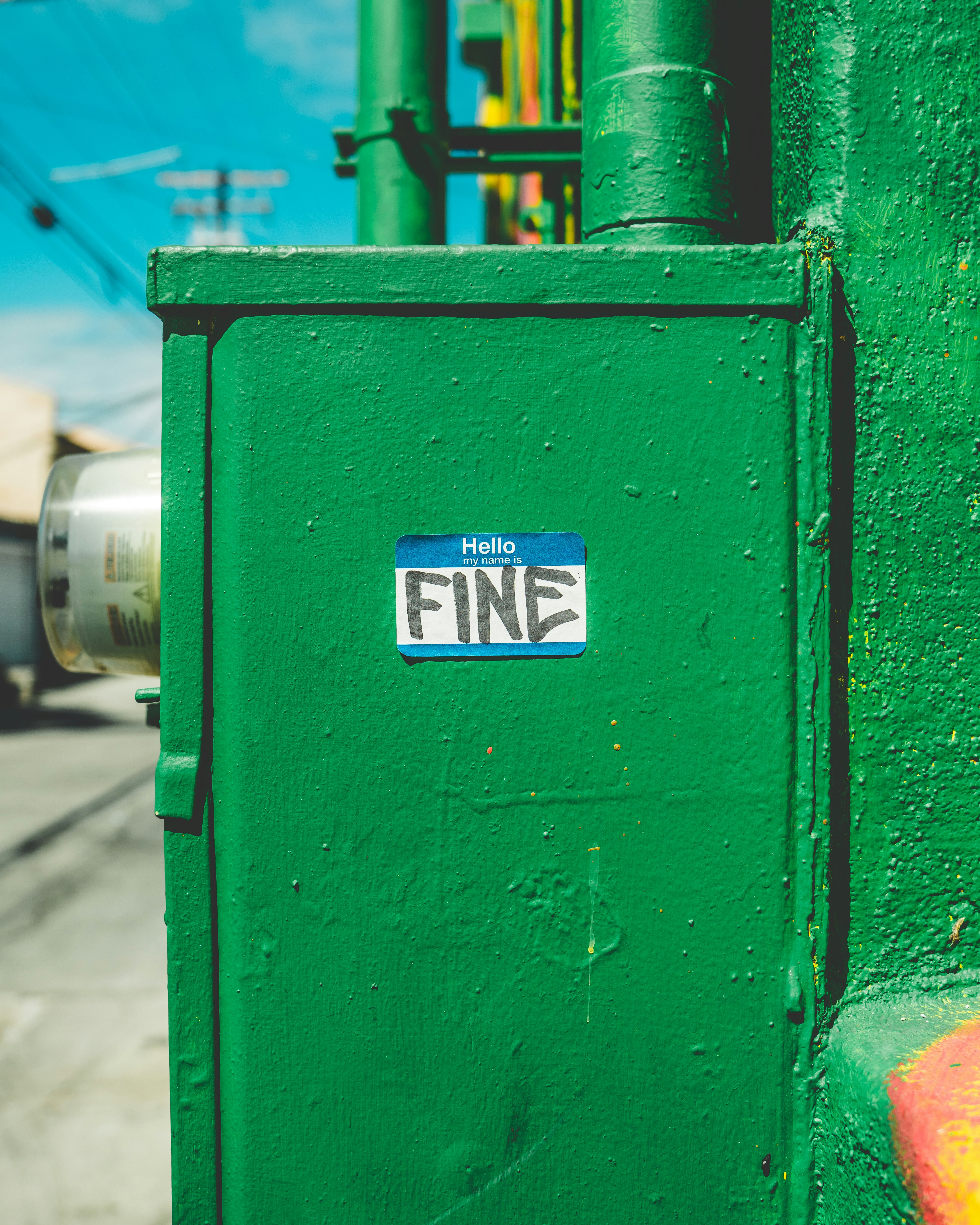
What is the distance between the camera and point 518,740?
117cm

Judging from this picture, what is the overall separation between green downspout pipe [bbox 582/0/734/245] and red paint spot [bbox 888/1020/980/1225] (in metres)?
1.24

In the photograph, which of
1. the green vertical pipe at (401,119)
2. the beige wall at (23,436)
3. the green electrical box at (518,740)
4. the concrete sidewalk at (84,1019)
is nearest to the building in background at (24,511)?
the beige wall at (23,436)

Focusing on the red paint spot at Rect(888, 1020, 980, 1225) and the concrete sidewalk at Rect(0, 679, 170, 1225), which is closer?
the red paint spot at Rect(888, 1020, 980, 1225)

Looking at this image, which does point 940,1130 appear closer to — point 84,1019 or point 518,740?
point 518,740

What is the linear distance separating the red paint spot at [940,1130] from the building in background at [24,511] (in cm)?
1643

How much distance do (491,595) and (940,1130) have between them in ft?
2.85

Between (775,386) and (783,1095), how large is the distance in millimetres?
1010

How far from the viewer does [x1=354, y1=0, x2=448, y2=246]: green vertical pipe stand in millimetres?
2154

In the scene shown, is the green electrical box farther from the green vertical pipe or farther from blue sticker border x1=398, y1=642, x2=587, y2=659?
the green vertical pipe

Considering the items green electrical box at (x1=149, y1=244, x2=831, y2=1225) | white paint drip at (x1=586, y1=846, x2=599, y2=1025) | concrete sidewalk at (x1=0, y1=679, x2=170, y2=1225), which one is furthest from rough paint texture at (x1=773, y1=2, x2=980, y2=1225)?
concrete sidewalk at (x1=0, y1=679, x2=170, y2=1225)

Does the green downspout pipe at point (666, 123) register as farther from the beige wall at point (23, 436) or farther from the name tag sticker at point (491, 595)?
the beige wall at point (23, 436)

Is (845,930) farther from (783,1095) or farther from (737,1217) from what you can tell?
(737,1217)

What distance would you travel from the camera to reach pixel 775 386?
1.18 m

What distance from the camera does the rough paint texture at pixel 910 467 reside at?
3.98ft
